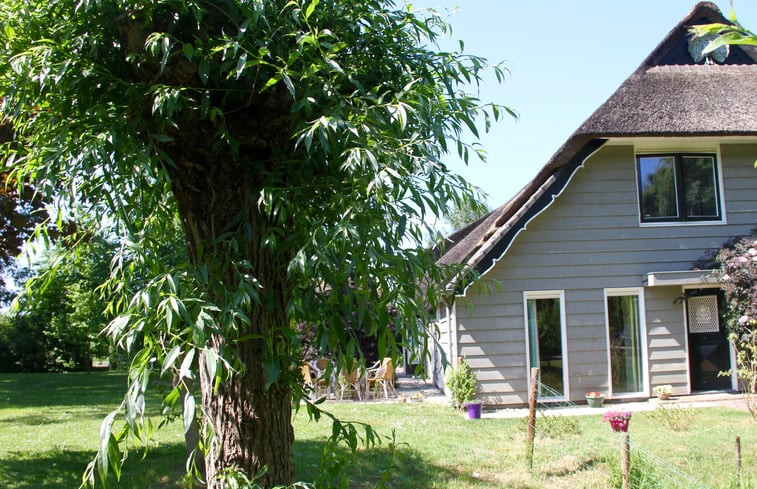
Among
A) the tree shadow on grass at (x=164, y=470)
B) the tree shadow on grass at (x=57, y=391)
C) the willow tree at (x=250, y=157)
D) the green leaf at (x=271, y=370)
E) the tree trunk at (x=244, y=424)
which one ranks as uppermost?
the willow tree at (x=250, y=157)

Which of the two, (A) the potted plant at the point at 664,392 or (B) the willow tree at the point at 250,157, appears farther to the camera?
(A) the potted plant at the point at 664,392

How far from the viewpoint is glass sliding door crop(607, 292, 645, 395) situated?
1162 cm

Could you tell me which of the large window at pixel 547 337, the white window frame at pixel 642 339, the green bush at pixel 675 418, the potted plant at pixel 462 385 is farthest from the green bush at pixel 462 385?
the green bush at pixel 675 418

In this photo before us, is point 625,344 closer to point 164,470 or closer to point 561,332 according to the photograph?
point 561,332

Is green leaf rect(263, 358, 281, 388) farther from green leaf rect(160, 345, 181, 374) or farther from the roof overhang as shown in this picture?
the roof overhang

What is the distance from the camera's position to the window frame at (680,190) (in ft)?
38.8

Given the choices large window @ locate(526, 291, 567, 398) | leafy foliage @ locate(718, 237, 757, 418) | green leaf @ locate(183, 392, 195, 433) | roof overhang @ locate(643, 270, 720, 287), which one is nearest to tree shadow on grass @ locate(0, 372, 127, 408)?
large window @ locate(526, 291, 567, 398)

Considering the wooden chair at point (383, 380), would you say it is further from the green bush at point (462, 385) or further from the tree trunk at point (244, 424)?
the tree trunk at point (244, 424)

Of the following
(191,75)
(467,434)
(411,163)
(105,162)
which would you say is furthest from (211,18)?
(467,434)

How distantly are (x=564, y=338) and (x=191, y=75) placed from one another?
412 inches

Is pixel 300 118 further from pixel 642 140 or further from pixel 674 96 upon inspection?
pixel 674 96

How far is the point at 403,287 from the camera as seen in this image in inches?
77.2

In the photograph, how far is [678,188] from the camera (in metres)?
11.9

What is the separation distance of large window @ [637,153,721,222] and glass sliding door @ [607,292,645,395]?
1731mm
